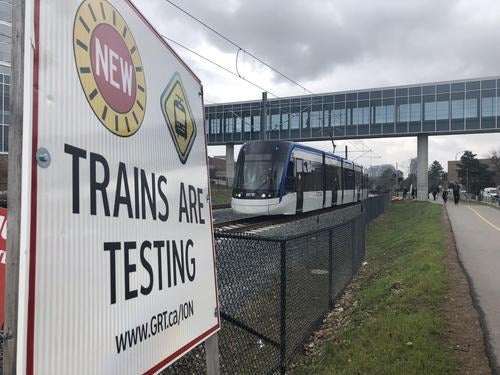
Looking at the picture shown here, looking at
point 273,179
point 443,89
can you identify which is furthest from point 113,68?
point 443,89

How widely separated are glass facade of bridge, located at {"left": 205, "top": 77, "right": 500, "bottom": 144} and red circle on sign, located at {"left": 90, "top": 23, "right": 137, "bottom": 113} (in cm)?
4940

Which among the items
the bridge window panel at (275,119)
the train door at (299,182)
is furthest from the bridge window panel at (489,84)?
the train door at (299,182)

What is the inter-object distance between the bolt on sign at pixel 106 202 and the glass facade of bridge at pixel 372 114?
49067 millimetres

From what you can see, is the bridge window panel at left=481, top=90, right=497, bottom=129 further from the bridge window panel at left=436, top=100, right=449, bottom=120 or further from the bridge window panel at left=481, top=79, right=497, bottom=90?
the bridge window panel at left=436, top=100, right=449, bottom=120

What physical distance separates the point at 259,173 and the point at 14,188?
1808cm

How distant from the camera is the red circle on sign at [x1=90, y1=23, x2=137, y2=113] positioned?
1.79 metres

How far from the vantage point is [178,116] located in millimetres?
2604

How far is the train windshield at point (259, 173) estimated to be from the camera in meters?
19.2

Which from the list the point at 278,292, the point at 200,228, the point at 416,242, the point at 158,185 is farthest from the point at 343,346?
the point at 416,242

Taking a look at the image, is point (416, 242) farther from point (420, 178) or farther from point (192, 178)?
point (420, 178)

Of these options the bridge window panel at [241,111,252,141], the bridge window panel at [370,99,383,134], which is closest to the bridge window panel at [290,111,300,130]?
the bridge window panel at [241,111,252,141]

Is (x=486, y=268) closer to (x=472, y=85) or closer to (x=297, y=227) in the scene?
(x=297, y=227)

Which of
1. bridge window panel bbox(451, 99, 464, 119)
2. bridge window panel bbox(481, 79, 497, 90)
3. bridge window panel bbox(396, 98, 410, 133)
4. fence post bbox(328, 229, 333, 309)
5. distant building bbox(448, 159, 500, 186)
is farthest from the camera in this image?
distant building bbox(448, 159, 500, 186)

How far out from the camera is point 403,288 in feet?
26.5
